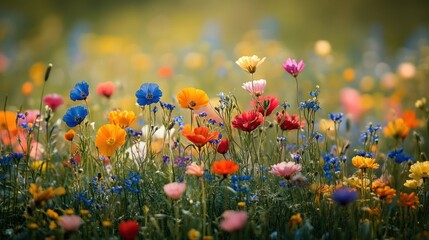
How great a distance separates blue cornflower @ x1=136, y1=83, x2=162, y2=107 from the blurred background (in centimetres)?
53

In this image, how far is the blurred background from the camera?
5.38m

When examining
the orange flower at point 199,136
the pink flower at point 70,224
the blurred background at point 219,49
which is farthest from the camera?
the blurred background at point 219,49

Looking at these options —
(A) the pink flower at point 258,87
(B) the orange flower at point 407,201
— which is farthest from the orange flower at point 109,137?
(B) the orange flower at point 407,201

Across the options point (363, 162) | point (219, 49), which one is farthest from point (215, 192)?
point (219, 49)

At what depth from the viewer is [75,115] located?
2412 mm

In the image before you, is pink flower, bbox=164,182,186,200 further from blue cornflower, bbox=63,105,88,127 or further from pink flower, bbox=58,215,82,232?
blue cornflower, bbox=63,105,88,127

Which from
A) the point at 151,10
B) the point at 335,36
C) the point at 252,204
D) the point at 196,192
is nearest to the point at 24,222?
the point at 196,192

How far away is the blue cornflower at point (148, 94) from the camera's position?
7.88 feet

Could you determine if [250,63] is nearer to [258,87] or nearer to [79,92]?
[258,87]

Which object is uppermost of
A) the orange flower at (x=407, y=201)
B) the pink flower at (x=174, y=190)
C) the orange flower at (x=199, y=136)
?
the orange flower at (x=199, y=136)

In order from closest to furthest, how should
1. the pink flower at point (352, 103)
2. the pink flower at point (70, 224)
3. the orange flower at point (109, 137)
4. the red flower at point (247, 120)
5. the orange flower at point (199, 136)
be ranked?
1. the pink flower at point (70, 224)
2. the orange flower at point (199, 136)
3. the red flower at point (247, 120)
4. the orange flower at point (109, 137)
5. the pink flower at point (352, 103)

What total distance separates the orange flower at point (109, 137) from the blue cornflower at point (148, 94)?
0.16 m

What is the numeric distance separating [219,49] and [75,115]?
197 inches

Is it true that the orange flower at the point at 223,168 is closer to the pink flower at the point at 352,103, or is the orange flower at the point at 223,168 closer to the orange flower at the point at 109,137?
the orange flower at the point at 109,137
